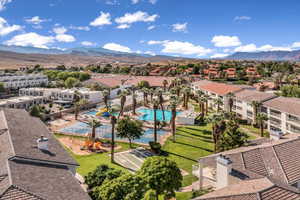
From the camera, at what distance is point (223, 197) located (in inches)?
786

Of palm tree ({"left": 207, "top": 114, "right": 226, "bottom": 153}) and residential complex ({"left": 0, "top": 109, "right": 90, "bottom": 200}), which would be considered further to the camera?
palm tree ({"left": 207, "top": 114, "right": 226, "bottom": 153})

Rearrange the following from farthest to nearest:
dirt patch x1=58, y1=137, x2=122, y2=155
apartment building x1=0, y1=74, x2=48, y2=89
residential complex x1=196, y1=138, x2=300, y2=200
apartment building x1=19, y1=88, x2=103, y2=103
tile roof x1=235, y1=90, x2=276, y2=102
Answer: apartment building x1=0, y1=74, x2=48, y2=89
apartment building x1=19, y1=88, x2=103, y2=103
tile roof x1=235, y1=90, x2=276, y2=102
dirt patch x1=58, y1=137, x2=122, y2=155
residential complex x1=196, y1=138, x2=300, y2=200

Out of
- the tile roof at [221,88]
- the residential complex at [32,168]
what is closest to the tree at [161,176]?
the residential complex at [32,168]

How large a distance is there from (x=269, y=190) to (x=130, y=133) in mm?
31721

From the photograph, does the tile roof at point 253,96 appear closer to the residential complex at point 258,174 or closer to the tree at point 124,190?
the residential complex at point 258,174

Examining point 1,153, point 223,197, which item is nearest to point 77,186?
point 1,153

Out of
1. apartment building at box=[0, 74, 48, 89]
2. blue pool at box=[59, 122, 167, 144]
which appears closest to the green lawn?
blue pool at box=[59, 122, 167, 144]

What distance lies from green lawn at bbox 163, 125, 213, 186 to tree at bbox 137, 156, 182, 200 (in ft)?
34.0

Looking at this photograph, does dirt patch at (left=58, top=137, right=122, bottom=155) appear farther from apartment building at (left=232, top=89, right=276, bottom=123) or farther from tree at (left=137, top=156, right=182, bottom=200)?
apartment building at (left=232, top=89, right=276, bottom=123)

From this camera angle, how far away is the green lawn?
135 ft

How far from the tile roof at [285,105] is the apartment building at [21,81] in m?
112

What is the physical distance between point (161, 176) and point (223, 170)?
7.33 m

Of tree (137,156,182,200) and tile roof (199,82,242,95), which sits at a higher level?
tile roof (199,82,242,95)

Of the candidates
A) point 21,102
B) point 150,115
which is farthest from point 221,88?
point 21,102
